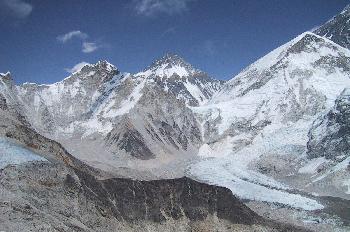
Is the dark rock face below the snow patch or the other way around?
below

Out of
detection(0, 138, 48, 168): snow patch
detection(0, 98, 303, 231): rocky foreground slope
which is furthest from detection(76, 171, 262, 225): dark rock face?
detection(0, 138, 48, 168): snow patch

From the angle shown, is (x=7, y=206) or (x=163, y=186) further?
(x=163, y=186)

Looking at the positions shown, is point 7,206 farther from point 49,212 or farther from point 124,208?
point 124,208

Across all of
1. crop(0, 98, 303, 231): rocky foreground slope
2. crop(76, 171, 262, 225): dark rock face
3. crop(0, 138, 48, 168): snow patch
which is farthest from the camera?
crop(76, 171, 262, 225): dark rock face

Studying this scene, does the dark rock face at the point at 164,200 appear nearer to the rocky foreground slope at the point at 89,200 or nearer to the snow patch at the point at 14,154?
the rocky foreground slope at the point at 89,200

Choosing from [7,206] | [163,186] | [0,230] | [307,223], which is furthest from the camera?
[307,223]

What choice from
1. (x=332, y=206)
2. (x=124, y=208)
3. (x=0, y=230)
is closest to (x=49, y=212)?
(x=0, y=230)

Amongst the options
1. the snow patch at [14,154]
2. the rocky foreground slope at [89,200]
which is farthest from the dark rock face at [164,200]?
the snow patch at [14,154]

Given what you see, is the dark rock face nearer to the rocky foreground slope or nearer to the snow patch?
the rocky foreground slope

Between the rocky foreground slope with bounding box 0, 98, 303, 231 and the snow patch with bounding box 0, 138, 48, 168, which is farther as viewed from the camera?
the snow patch with bounding box 0, 138, 48, 168

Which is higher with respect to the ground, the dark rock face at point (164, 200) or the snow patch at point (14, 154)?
the snow patch at point (14, 154)

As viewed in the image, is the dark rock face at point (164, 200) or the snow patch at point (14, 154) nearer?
the snow patch at point (14, 154)
